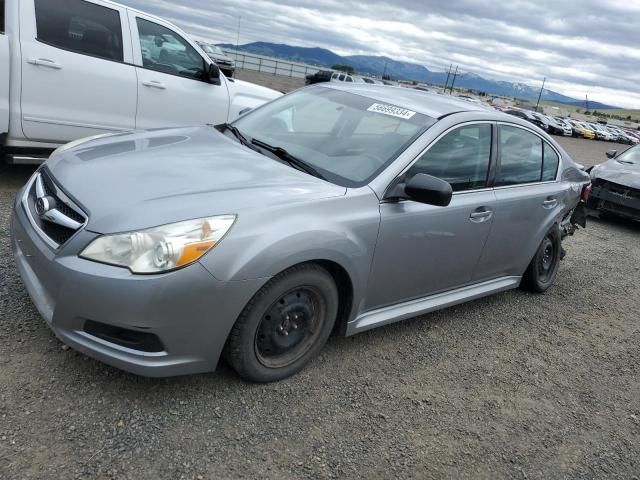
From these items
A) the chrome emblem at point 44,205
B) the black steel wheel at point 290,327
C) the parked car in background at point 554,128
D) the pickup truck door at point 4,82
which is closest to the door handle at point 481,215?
the black steel wheel at point 290,327

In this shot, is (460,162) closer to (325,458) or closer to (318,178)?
(318,178)

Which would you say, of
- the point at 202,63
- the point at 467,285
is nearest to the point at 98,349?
the point at 467,285

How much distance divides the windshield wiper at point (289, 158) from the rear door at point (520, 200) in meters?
1.51

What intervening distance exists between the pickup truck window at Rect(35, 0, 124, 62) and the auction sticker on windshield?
320cm

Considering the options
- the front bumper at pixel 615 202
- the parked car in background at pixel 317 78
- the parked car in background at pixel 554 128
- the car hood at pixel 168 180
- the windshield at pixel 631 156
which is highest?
the car hood at pixel 168 180

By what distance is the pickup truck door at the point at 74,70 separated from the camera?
5.11 metres

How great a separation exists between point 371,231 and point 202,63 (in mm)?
4178

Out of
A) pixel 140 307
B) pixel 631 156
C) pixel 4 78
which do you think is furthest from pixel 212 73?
pixel 631 156

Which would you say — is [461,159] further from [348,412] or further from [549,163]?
[348,412]

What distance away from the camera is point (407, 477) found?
261cm

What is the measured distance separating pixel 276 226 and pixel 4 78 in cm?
371

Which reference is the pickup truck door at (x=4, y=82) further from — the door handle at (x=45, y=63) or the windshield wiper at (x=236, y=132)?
the windshield wiper at (x=236, y=132)

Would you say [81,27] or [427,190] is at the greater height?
[81,27]

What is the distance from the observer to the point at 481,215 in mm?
3846
